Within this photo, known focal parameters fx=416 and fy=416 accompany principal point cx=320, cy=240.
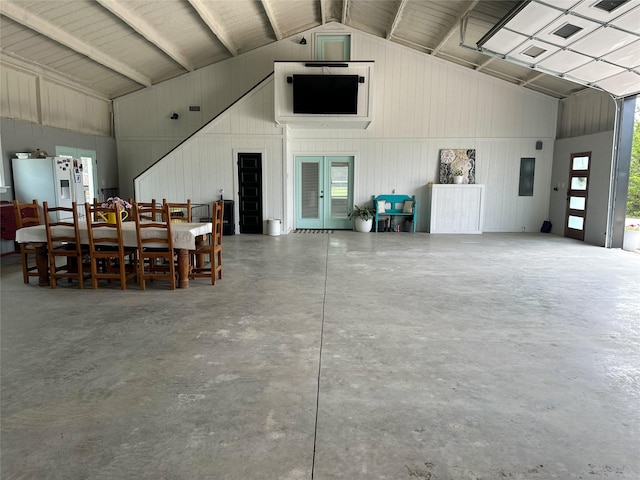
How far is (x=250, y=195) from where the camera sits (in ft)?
35.1

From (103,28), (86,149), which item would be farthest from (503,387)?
(86,149)

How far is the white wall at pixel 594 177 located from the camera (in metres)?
8.95

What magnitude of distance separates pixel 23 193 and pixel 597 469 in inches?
377

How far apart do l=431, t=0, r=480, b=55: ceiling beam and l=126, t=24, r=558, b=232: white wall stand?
2.90 ft

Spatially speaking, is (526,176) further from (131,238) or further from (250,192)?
(131,238)

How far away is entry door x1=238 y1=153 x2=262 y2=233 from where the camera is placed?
10.6 metres

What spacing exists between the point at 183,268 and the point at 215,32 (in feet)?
21.5

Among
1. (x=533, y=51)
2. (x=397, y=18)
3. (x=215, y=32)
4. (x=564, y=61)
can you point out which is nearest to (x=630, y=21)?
(x=564, y=61)

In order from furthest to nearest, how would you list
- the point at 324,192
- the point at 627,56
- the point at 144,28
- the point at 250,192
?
1. the point at 324,192
2. the point at 250,192
3. the point at 144,28
4. the point at 627,56

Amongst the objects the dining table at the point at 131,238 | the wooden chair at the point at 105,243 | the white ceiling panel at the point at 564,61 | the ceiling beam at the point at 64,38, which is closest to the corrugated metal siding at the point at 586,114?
the white ceiling panel at the point at 564,61

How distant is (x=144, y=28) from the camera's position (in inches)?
335

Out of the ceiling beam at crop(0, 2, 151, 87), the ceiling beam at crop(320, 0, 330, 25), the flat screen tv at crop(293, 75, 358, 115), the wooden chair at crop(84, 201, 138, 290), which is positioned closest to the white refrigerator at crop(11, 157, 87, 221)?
the ceiling beam at crop(0, 2, 151, 87)

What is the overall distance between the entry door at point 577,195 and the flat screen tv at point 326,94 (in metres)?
5.55

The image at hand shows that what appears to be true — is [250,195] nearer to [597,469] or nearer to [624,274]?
[624,274]
